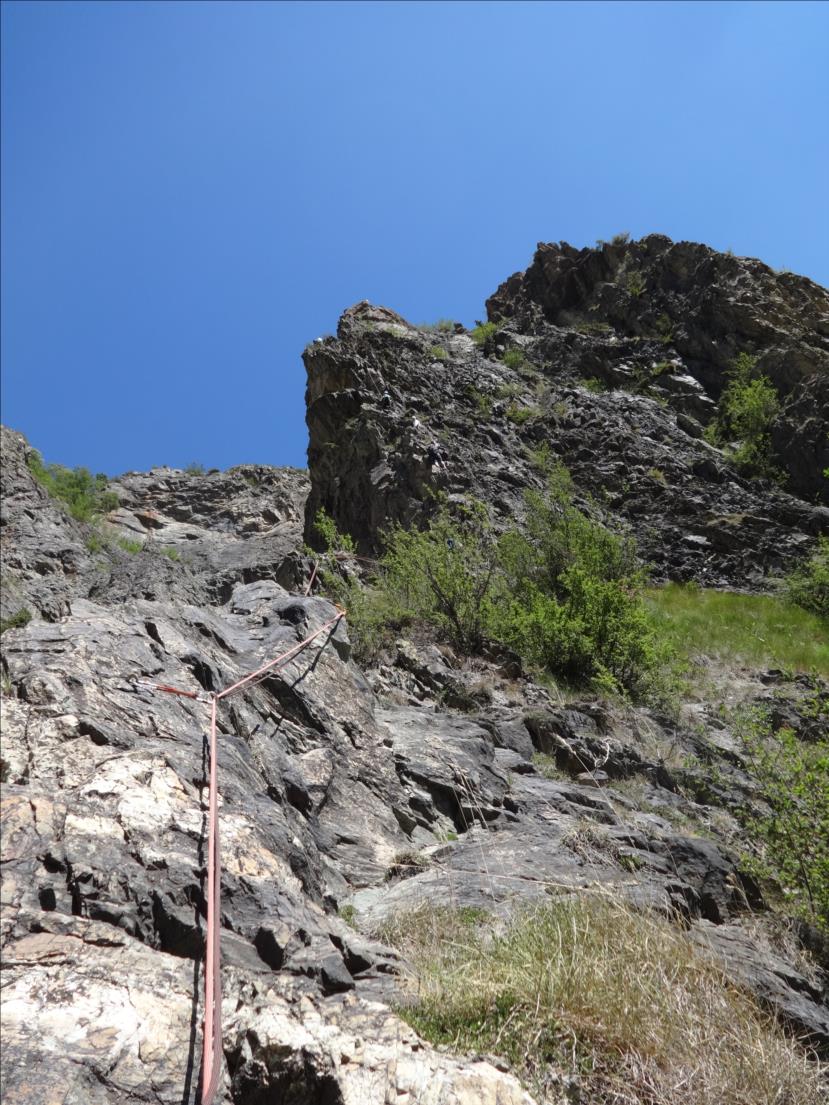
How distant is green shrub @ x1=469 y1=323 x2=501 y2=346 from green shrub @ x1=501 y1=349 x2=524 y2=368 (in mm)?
1592

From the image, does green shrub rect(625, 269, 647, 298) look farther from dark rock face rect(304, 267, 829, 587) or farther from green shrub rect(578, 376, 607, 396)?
green shrub rect(578, 376, 607, 396)

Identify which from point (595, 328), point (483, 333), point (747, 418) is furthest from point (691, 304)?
point (483, 333)

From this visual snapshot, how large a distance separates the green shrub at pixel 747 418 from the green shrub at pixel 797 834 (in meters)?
16.0

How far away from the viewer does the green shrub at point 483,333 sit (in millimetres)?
25986

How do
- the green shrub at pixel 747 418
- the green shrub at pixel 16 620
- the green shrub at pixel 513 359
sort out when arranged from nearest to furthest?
the green shrub at pixel 16 620 → the green shrub at pixel 747 418 → the green shrub at pixel 513 359

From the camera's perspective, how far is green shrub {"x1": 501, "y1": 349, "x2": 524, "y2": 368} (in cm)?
2408

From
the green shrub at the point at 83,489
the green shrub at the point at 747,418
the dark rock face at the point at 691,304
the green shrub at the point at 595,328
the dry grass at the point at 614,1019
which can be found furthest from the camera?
the green shrub at the point at 83,489

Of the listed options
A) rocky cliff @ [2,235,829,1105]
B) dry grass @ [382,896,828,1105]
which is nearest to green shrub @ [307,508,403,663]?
rocky cliff @ [2,235,829,1105]

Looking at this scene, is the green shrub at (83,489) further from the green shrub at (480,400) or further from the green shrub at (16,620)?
the green shrub at (16,620)

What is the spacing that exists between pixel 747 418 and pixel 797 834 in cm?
1784

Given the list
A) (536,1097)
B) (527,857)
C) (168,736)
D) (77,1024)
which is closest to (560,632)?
(527,857)

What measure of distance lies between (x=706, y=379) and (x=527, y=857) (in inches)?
830

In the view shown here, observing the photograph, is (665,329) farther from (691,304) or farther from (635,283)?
(635,283)

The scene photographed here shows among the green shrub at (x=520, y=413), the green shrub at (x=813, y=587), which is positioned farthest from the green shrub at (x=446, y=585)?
the green shrub at (x=520, y=413)
